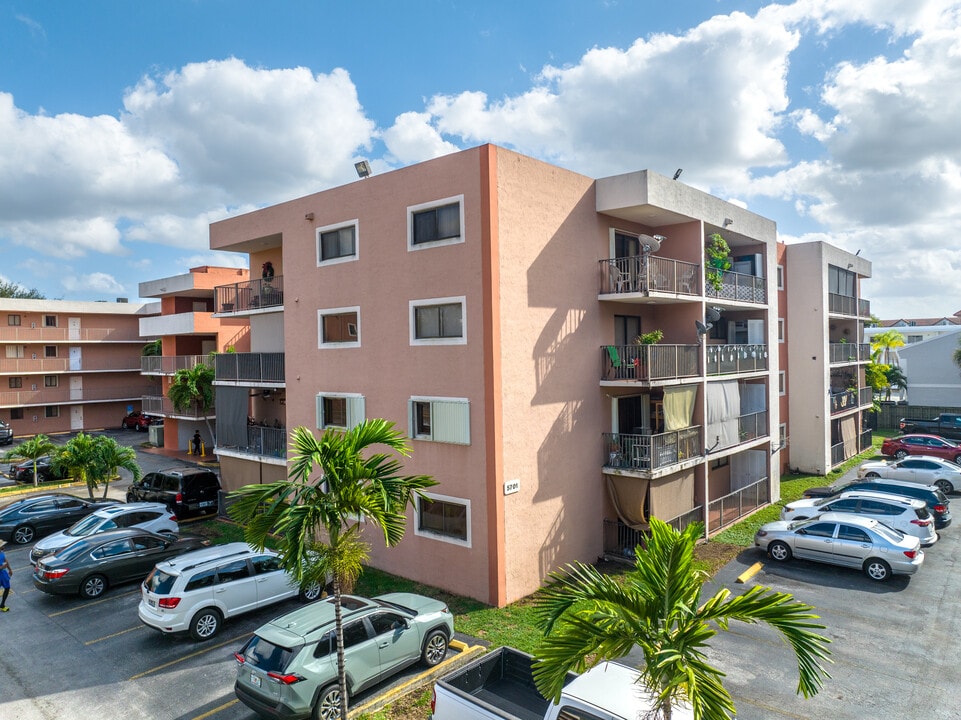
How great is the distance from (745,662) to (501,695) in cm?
587

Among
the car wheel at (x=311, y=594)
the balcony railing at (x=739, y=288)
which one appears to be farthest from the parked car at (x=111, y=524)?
the balcony railing at (x=739, y=288)

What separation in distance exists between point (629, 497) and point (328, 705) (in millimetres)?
10453

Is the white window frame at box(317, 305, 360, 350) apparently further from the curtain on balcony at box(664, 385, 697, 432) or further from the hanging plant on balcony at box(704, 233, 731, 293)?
the hanging plant on balcony at box(704, 233, 731, 293)

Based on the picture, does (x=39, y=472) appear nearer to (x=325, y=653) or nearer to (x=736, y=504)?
(x=325, y=653)

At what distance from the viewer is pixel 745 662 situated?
12.4 meters

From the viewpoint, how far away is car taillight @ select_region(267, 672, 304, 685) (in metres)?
9.65

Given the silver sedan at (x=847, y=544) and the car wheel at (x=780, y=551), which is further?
the car wheel at (x=780, y=551)

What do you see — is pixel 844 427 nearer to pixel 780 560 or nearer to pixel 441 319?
pixel 780 560

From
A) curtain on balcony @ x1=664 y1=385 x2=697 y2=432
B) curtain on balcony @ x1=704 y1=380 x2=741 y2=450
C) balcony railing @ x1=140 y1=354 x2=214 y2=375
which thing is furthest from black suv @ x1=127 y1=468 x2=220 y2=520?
curtain on balcony @ x1=704 y1=380 x2=741 y2=450

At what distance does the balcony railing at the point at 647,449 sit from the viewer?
56.5 feet

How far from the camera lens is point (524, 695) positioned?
32.1 ft

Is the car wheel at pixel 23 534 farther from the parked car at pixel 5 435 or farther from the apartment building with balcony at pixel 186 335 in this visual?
the parked car at pixel 5 435

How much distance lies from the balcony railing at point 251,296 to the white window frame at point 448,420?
9021 millimetres

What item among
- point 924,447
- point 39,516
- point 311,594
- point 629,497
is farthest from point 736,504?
point 39,516
